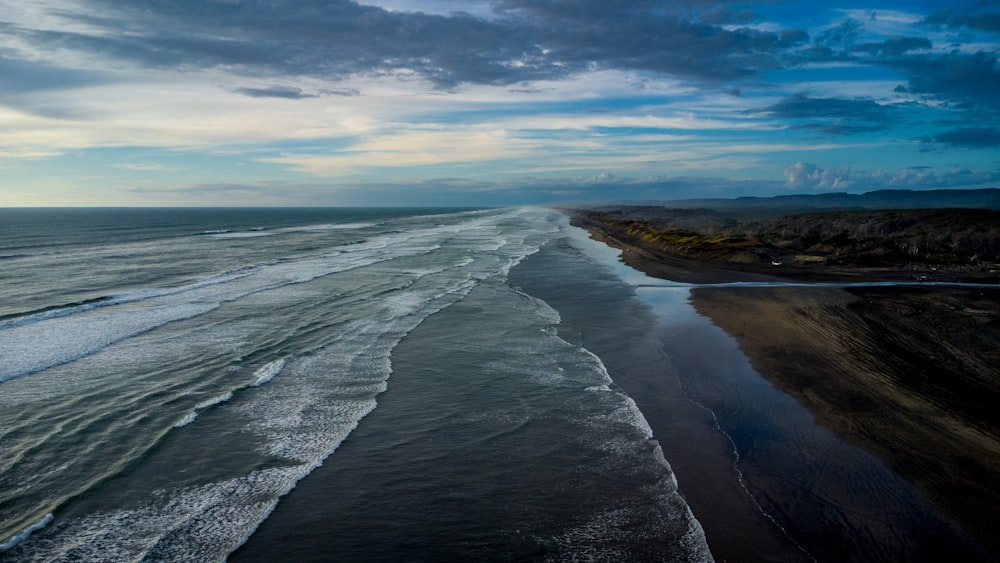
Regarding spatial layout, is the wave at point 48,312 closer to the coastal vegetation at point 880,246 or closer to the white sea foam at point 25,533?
the white sea foam at point 25,533

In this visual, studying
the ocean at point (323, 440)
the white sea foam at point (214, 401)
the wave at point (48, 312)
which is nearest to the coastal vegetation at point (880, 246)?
the ocean at point (323, 440)

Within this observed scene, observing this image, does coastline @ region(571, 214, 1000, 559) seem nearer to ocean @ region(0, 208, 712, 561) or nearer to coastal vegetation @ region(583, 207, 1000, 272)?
ocean @ region(0, 208, 712, 561)

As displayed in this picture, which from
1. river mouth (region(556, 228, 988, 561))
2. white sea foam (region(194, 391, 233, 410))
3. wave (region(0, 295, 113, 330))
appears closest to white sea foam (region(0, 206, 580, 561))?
white sea foam (region(194, 391, 233, 410))

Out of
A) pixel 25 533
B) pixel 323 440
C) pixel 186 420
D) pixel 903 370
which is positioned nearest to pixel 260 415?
pixel 186 420

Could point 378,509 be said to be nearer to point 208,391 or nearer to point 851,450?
point 208,391

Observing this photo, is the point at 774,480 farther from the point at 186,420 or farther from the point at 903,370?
the point at 186,420

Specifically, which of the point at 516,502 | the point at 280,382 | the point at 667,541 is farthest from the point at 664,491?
the point at 280,382
